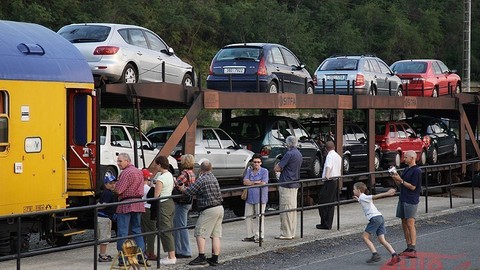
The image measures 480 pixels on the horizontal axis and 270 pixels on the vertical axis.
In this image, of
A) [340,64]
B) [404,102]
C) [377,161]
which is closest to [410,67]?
[404,102]

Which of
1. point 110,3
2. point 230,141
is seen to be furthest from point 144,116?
point 230,141

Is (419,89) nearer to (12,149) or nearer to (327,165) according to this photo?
(327,165)

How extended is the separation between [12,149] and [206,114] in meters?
33.0

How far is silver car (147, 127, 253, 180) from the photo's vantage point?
20.7 metres

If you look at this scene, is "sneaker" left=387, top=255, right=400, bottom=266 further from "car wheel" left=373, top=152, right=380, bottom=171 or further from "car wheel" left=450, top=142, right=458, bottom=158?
"car wheel" left=450, top=142, right=458, bottom=158

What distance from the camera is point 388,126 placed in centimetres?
2883

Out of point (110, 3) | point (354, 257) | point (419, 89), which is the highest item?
point (110, 3)

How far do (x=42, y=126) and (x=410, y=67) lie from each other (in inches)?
760

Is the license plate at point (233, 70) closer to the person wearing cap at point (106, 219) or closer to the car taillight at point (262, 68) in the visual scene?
the car taillight at point (262, 68)

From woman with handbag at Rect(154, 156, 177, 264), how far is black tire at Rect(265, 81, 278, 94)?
343 inches

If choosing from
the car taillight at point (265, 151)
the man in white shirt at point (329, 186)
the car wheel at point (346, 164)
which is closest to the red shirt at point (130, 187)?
the man in white shirt at point (329, 186)

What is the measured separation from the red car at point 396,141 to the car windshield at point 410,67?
104 inches

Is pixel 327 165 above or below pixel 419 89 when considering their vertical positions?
below

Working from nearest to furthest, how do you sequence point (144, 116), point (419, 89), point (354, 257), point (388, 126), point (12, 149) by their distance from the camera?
point (12, 149), point (354, 257), point (388, 126), point (419, 89), point (144, 116)
